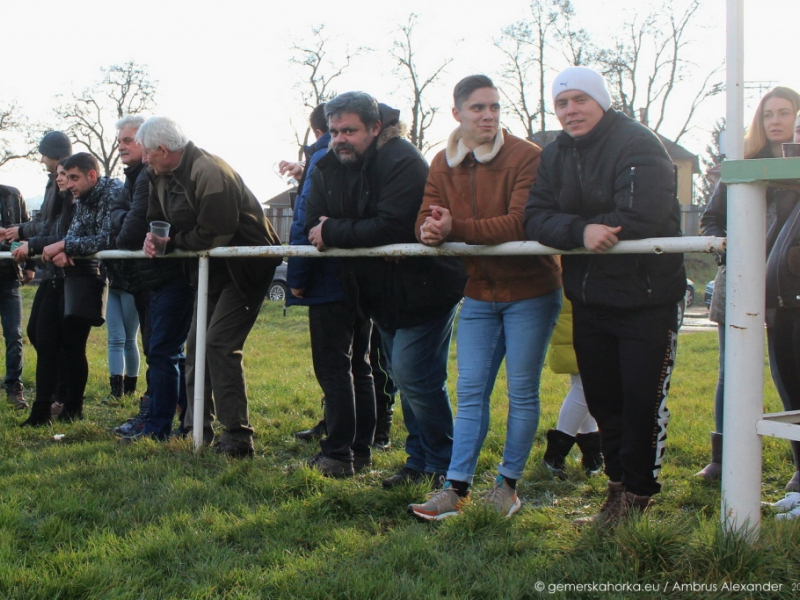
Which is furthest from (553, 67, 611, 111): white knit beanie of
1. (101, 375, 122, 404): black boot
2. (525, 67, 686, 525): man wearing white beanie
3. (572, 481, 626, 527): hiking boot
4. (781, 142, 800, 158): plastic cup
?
(101, 375, 122, 404): black boot

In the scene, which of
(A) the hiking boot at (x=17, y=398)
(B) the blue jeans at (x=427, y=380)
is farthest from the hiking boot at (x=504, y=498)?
(A) the hiking boot at (x=17, y=398)

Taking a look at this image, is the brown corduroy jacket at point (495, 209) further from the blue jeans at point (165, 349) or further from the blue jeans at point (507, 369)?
the blue jeans at point (165, 349)

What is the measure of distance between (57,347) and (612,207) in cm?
466

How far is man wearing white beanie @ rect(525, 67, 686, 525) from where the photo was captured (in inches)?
128

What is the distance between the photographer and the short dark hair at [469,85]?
3907mm

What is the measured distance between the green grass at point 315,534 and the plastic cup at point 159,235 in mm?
1196

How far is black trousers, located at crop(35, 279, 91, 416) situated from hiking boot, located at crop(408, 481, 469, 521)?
11.7 feet

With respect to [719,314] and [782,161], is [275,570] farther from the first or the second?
[719,314]

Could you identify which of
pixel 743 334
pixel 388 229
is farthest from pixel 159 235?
pixel 743 334

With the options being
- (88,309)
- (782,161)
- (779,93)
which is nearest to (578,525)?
(782,161)

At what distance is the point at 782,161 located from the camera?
277 cm

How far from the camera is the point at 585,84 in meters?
3.47

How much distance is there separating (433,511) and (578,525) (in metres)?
0.63

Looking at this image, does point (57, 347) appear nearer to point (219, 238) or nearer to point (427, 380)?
point (219, 238)
